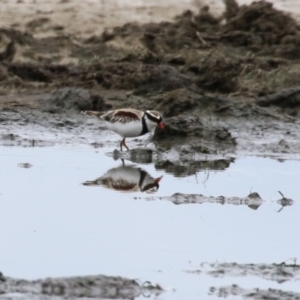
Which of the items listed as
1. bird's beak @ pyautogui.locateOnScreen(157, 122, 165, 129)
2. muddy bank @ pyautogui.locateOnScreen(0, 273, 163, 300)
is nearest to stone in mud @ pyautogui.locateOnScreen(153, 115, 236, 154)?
bird's beak @ pyautogui.locateOnScreen(157, 122, 165, 129)

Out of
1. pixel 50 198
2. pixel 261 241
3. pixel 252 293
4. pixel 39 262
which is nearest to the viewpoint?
pixel 252 293

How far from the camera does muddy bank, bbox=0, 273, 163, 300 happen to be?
8508 millimetres

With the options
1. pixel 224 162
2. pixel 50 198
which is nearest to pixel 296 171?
pixel 224 162

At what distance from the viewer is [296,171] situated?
554 inches

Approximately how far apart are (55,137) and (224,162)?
2.62 m

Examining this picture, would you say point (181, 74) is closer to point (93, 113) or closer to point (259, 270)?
point (93, 113)

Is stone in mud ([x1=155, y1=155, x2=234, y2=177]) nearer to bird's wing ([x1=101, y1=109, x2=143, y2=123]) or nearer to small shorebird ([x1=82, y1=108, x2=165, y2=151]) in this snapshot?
small shorebird ([x1=82, y1=108, x2=165, y2=151])

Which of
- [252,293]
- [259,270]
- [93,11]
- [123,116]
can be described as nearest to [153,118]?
[123,116]

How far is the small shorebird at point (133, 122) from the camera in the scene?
15.4m

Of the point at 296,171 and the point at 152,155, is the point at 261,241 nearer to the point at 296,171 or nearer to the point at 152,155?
the point at 296,171

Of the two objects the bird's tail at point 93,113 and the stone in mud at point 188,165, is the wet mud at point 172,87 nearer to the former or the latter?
the stone in mud at point 188,165

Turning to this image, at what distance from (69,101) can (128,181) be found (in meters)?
4.51

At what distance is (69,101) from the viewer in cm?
1748

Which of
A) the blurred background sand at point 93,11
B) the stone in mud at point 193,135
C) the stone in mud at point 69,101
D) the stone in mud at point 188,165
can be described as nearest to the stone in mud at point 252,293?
the stone in mud at point 188,165
